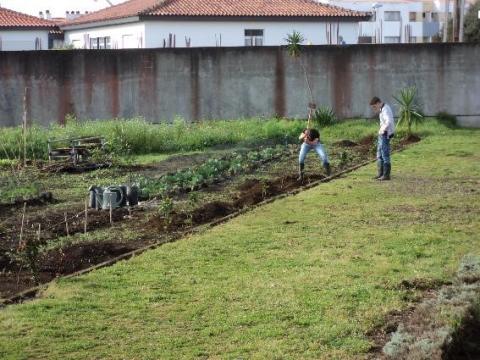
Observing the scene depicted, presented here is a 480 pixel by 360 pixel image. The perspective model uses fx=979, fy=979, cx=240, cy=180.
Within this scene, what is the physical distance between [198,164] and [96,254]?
9.72 meters

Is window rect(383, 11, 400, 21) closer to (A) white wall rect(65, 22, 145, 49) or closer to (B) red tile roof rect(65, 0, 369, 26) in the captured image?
(B) red tile roof rect(65, 0, 369, 26)

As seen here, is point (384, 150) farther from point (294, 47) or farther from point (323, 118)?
point (294, 47)

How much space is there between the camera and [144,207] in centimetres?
1562

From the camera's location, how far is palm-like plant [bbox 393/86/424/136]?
90.0ft

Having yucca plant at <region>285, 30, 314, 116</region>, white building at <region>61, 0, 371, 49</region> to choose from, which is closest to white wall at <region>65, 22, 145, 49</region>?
white building at <region>61, 0, 371, 49</region>

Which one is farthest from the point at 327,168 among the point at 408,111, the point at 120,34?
the point at 120,34

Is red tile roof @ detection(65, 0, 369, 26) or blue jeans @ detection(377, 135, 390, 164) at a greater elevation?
red tile roof @ detection(65, 0, 369, 26)

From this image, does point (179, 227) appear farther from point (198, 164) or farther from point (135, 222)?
point (198, 164)

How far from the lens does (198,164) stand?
2141 cm

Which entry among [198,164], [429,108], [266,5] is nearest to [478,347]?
[198,164]

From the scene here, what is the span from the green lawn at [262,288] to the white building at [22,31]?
114 feet

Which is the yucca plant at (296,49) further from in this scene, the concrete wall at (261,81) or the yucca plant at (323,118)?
the yucca plant at (323,118)

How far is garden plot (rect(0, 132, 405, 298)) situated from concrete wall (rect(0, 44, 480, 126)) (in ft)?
19.1

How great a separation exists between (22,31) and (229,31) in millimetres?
11329
